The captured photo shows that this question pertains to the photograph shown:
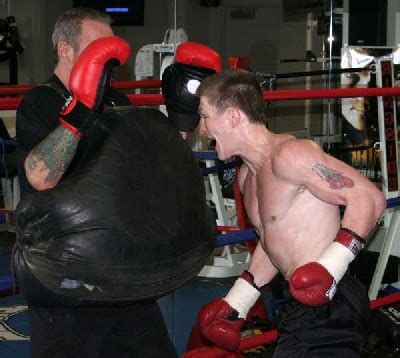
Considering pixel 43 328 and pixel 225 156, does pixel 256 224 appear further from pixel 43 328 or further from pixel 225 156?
pixel 43 328

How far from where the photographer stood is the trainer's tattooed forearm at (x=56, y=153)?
1702mm

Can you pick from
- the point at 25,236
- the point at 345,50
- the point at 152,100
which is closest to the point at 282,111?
the point at 345,50

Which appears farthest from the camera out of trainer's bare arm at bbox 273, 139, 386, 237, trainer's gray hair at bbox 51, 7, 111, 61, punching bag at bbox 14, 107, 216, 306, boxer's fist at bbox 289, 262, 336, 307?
trainer's gray hair at bbox 51, 7, 111, 61

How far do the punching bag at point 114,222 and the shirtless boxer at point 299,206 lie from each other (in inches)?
12.4

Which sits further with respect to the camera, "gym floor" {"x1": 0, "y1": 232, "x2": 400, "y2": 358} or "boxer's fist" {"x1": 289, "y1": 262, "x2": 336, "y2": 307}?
"gym floor" {"x1": 0, "y1": 232, "x2": 400, "y2": 358}

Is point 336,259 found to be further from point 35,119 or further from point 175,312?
point 175,312

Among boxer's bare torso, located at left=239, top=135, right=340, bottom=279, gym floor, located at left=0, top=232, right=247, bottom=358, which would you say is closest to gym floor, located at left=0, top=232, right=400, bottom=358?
gym floor, located at left=0, top=232, right=247, bottom=358

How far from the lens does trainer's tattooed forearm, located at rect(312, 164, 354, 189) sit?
1.93 metres

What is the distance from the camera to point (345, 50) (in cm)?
565

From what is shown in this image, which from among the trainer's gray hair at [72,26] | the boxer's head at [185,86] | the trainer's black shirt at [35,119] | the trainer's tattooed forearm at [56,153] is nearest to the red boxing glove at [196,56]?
the boxer's head at [185,86]

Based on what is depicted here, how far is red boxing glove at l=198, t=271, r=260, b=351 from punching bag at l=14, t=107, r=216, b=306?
0.43 metres

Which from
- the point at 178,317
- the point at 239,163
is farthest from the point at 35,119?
the point at 178,317

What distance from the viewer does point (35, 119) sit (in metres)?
1.88

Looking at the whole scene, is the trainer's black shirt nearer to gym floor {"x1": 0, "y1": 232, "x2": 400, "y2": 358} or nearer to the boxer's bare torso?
the boxer's bare torso
